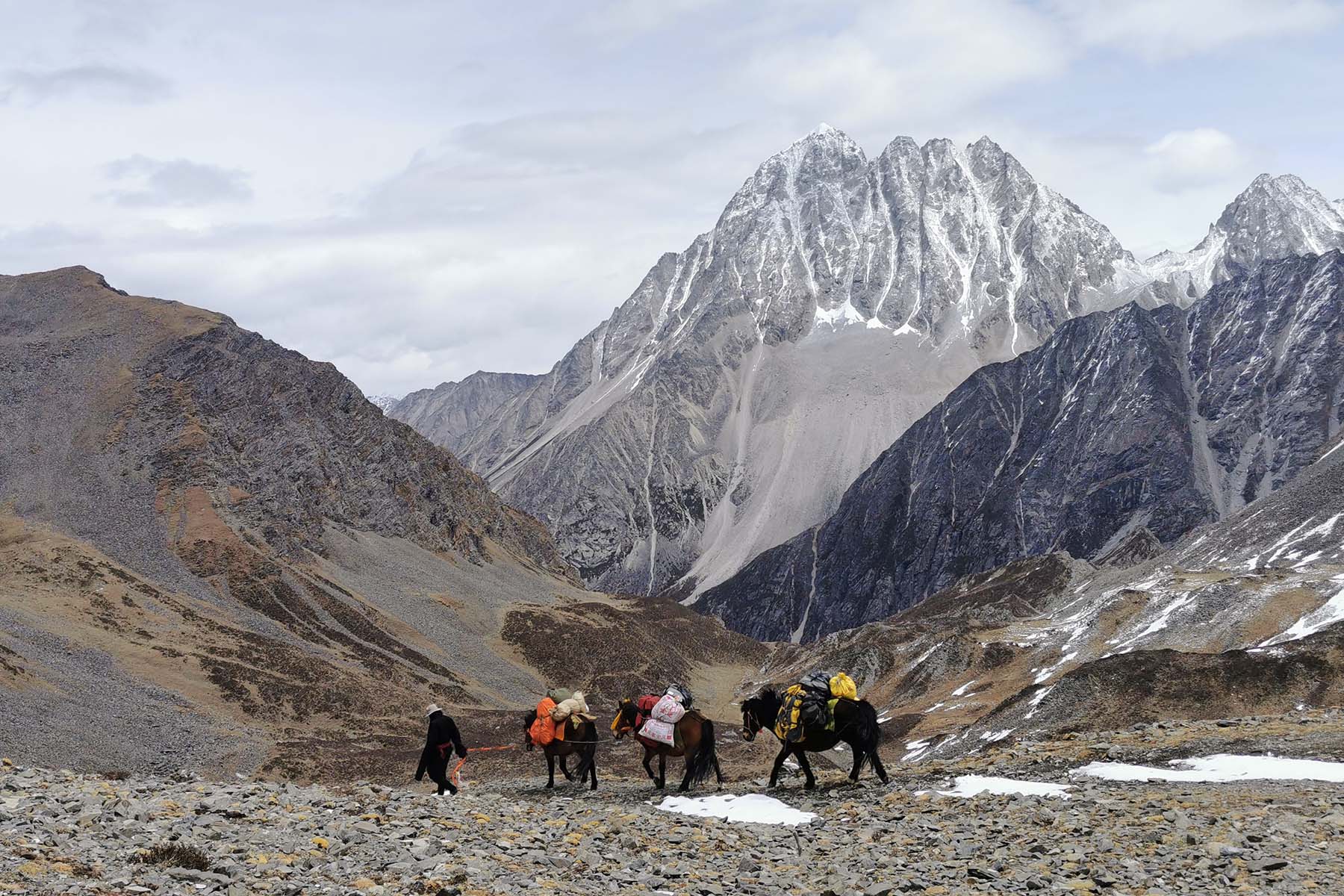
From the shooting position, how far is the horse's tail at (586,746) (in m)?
28.2

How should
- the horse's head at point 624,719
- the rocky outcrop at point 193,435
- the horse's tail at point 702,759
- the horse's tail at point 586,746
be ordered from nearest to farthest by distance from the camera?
the horse's tail at point 702,759 < the horse's head at point 624,719 < the horse's tail at point 586,746 < the rocky outcrop at point 193,435

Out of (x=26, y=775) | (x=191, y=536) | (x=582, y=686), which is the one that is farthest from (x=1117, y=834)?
(x=191, y=536)

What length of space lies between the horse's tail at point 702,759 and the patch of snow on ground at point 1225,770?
7.63m

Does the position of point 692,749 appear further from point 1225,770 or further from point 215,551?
point 215,551

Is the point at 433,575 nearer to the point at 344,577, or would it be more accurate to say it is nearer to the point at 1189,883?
the point at 344,577

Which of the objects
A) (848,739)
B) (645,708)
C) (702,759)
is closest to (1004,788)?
(848,739)

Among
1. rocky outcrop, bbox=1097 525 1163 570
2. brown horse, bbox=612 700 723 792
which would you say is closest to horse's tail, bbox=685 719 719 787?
brown horse, bbox=612 700 723 792

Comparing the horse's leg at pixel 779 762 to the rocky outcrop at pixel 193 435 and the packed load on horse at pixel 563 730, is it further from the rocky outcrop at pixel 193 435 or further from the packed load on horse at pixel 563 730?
the rocky outcrop at pixel 193 435

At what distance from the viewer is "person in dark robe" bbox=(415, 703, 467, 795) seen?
86.7 feet

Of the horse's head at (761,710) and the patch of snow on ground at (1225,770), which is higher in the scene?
the horse's head at (761,710)

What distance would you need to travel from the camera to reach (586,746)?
28.2 m

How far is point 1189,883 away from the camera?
48.9 ft

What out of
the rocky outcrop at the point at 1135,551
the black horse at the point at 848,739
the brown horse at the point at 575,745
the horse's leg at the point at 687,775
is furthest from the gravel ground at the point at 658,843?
the rocky outcrop at the point at 1135,551

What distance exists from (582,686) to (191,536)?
42.4 m
